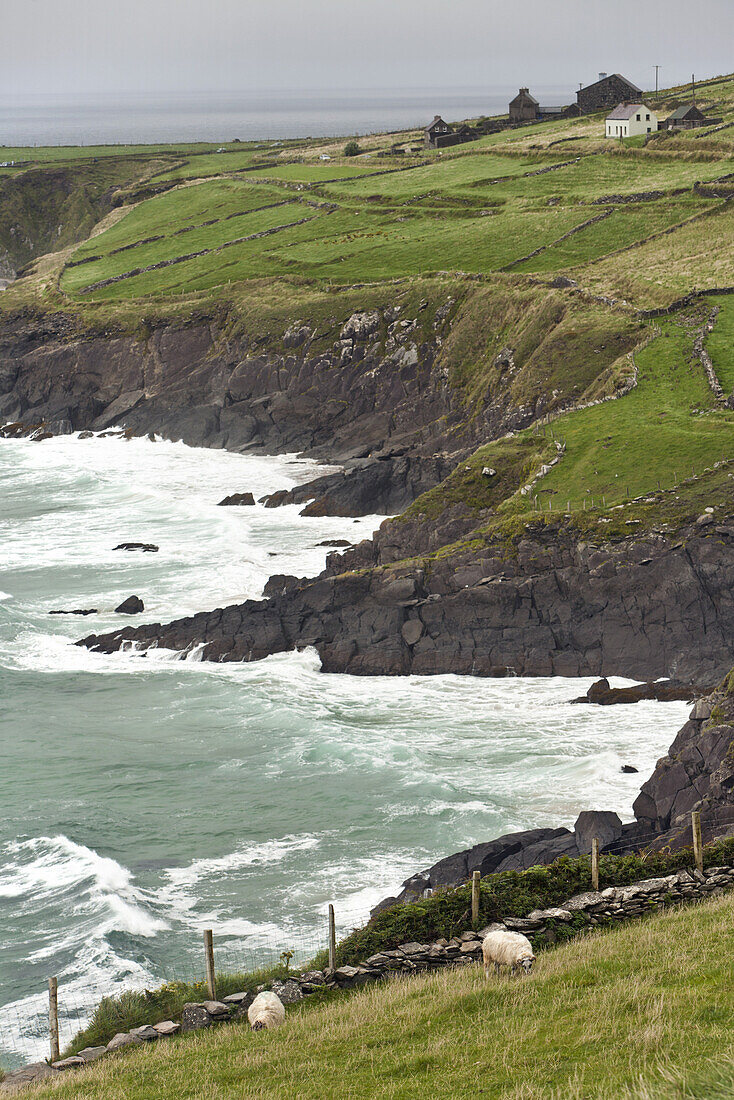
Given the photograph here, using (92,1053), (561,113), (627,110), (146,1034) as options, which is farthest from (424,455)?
(561,113)

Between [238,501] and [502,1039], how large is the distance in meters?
66.0

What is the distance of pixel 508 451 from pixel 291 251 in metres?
58.5

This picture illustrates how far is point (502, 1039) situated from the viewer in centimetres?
1777

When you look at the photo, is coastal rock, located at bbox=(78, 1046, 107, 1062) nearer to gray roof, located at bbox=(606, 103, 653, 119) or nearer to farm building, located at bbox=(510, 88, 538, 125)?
gray roof, located at bbox=(606, 103, 653, 119)

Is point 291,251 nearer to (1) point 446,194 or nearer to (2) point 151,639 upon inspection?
(1) point 446,194

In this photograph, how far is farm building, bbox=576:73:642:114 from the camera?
15288 centimetres

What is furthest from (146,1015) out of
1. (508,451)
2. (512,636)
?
(508,451)

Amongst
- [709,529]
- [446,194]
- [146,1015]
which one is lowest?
[146,1015]

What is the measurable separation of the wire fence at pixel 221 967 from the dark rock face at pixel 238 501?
50.4m

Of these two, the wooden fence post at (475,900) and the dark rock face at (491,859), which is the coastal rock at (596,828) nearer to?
the dark rock face at (491,859)

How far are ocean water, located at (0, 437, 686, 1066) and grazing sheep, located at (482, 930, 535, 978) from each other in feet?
32.1

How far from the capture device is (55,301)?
12300 cm

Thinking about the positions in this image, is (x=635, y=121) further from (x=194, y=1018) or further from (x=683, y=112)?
(x=194, y=1018)

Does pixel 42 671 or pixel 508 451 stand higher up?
pixel 508 451
